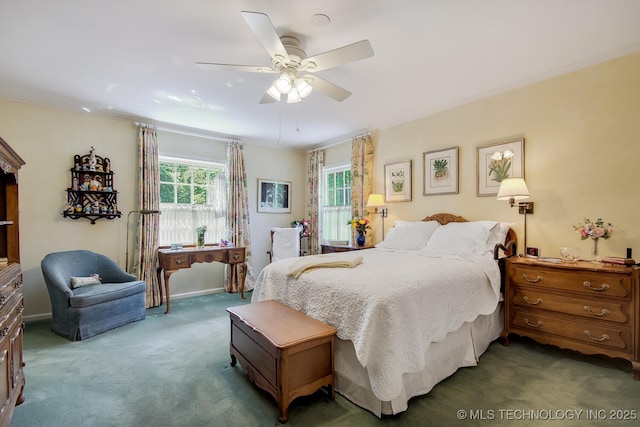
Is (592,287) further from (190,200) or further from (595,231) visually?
(190,200)

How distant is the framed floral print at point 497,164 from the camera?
3104mm

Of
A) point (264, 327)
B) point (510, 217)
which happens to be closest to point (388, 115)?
point (510, 217)

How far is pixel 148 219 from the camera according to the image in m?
4.12

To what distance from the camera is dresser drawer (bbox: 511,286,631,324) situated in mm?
2199

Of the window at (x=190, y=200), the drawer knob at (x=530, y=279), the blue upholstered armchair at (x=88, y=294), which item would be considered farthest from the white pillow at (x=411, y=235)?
the blue upholstered armchair at (x=88, y=294)

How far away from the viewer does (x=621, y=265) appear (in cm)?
226

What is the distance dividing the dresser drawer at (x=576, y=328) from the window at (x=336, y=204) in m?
2.84

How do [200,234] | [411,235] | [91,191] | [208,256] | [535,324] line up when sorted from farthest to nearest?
[200,234] < [208,256] < [91,191] < [411,235] < [535,324]

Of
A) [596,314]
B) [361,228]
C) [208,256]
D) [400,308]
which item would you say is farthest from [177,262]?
[596,314]

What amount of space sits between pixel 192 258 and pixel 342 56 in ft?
10.8

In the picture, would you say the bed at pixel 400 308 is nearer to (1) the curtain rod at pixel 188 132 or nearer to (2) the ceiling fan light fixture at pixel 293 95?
(2) the ceiling fan light fixture at pixel 293 95

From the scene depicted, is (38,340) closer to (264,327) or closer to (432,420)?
(264,327)

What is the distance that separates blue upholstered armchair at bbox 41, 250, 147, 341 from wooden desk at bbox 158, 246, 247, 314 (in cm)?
39

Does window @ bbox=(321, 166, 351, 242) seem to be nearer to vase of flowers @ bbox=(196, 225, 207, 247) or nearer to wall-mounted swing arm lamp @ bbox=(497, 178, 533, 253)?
vase of flowers @ bbox=(196, 225, 207, 247)
